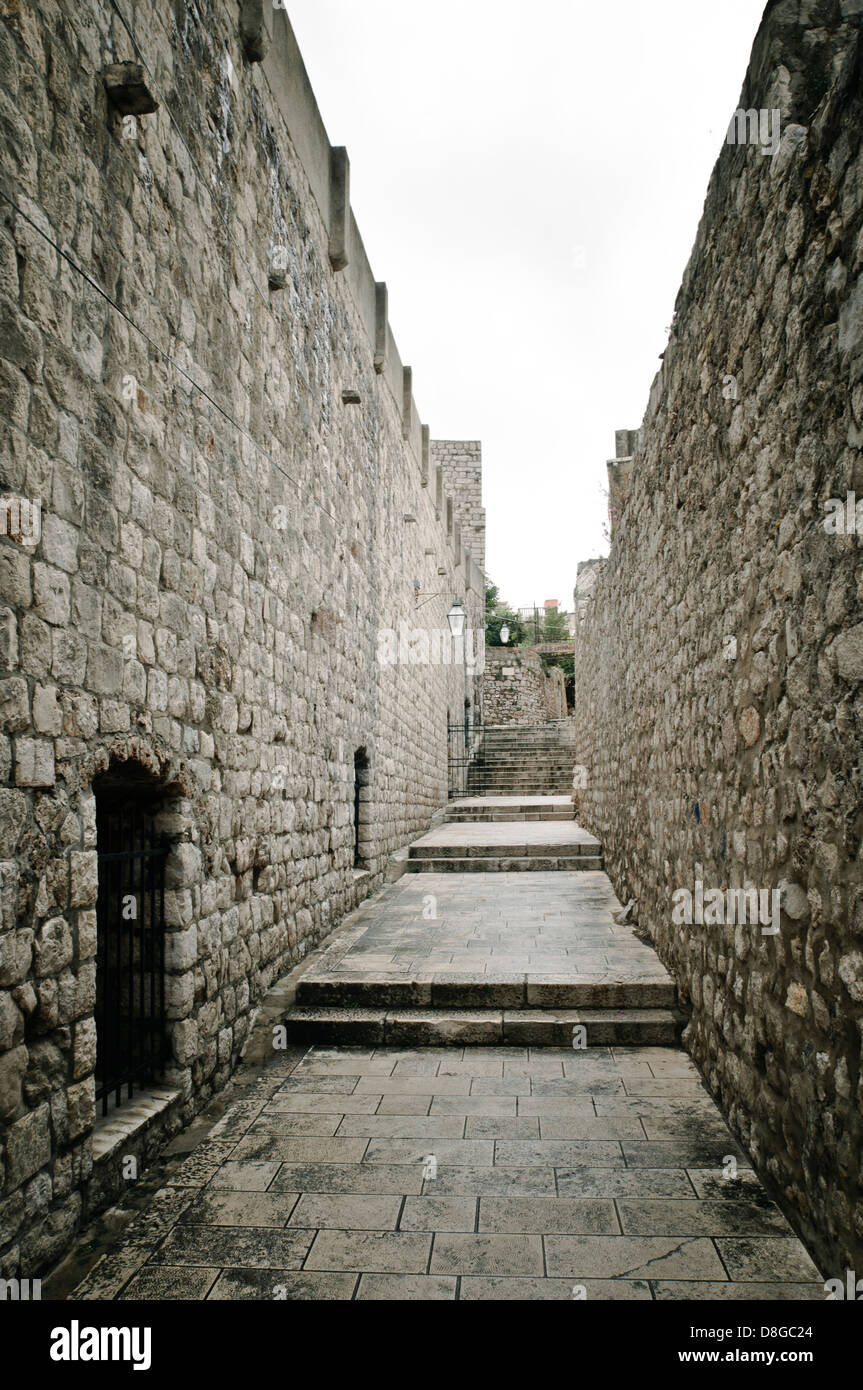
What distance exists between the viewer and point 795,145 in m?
2.56

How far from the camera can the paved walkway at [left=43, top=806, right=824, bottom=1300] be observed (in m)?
2.48

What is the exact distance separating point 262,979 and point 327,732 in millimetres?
2227

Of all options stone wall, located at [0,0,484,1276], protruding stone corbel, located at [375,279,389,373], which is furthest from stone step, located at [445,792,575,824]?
protruding stone corbel, located at [375,279,389,373]

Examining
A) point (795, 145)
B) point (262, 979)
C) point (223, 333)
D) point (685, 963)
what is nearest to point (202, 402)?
point (223, 333)

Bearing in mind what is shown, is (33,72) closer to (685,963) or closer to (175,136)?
(175,136)

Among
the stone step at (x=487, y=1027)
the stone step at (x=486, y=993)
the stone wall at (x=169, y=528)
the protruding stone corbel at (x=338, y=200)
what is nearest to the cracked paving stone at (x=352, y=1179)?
the stone wall at (x=169, y=528)

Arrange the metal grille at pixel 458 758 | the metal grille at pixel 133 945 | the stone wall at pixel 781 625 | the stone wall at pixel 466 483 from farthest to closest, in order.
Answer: the stone wall at pixel 466 483 < the metal grille at pixel 458 758 < the metal grille at pixel 133 945 < the stone wall at pixel 781 625

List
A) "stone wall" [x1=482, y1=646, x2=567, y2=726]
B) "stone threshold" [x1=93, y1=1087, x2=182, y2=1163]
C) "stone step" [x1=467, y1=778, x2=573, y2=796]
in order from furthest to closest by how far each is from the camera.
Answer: "stone wall" [x1=482, y1=646, x2=567, y2=726], "stone step" [x1=467, y1=778, x2=573, y2=796], "stone threshold" [x1=93, y1=1087, x2=182, y2=1163]

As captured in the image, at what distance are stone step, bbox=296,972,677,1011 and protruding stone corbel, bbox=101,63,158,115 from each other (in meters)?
4.16

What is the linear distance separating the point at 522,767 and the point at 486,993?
46.4 ft

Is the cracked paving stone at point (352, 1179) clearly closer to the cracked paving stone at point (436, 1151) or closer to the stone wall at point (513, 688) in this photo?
the cracked paving stone at point (436, 1151)

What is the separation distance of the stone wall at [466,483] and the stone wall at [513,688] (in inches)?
132

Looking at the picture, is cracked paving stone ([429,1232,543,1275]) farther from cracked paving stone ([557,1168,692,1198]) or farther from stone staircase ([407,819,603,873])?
stone staircase ([407,819,603,873])

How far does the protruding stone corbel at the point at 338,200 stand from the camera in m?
6.68
